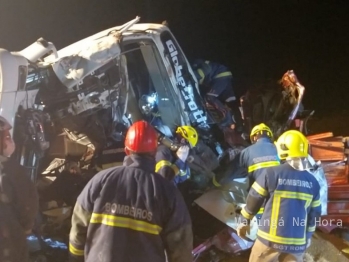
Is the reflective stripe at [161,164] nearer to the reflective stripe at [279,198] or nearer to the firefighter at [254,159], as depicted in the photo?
the firefighter at [254,159]

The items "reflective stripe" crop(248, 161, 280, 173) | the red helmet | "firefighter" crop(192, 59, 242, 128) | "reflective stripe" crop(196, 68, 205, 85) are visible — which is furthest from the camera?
"reflective stripe" crop(196, 68, 205, 85)

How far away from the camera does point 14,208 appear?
385 centimetres

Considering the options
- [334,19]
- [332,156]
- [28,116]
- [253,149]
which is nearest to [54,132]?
[28,116]

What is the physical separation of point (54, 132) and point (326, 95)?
346 inches

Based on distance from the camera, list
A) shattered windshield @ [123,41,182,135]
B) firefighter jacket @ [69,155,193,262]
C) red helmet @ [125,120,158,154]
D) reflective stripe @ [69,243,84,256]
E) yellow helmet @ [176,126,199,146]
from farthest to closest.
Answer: shattered windshield @ [123,41,182,135], yellow helmet @ [176,126,199,146], reflective stripe @ [69,243,84,256], red helmet @ [125,120,158,154], firefighter jacket @ [69,155,193,262]

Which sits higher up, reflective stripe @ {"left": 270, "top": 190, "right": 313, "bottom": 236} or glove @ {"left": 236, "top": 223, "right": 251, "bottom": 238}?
reflective stripe @ {"left": 270, "top": 190, "right": 313, "bottom": 236}

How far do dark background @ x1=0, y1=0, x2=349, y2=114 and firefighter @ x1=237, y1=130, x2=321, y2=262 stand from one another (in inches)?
299

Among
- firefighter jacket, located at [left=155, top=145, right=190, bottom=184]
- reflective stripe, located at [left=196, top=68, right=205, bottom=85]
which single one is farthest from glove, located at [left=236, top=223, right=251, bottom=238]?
reflective stripe, located at [left=196, top=68, right=205, bottom=85]

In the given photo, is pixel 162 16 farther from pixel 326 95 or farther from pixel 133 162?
pixel 133 162

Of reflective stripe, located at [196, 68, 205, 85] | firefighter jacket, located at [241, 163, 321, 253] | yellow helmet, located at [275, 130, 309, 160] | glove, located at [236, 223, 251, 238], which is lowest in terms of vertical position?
glove, located at [236, 223, 251, 238]

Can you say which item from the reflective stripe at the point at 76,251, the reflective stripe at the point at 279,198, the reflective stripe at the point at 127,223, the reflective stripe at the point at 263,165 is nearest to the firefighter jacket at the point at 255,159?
the reflective stripe at the point at 263,165

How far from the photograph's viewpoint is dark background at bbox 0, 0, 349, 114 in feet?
40.8

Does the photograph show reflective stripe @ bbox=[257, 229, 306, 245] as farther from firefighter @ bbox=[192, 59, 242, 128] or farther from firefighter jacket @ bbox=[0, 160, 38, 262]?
firefighter @ bbox=[192, 59, 242, 128]

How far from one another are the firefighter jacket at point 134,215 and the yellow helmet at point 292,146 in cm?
147
